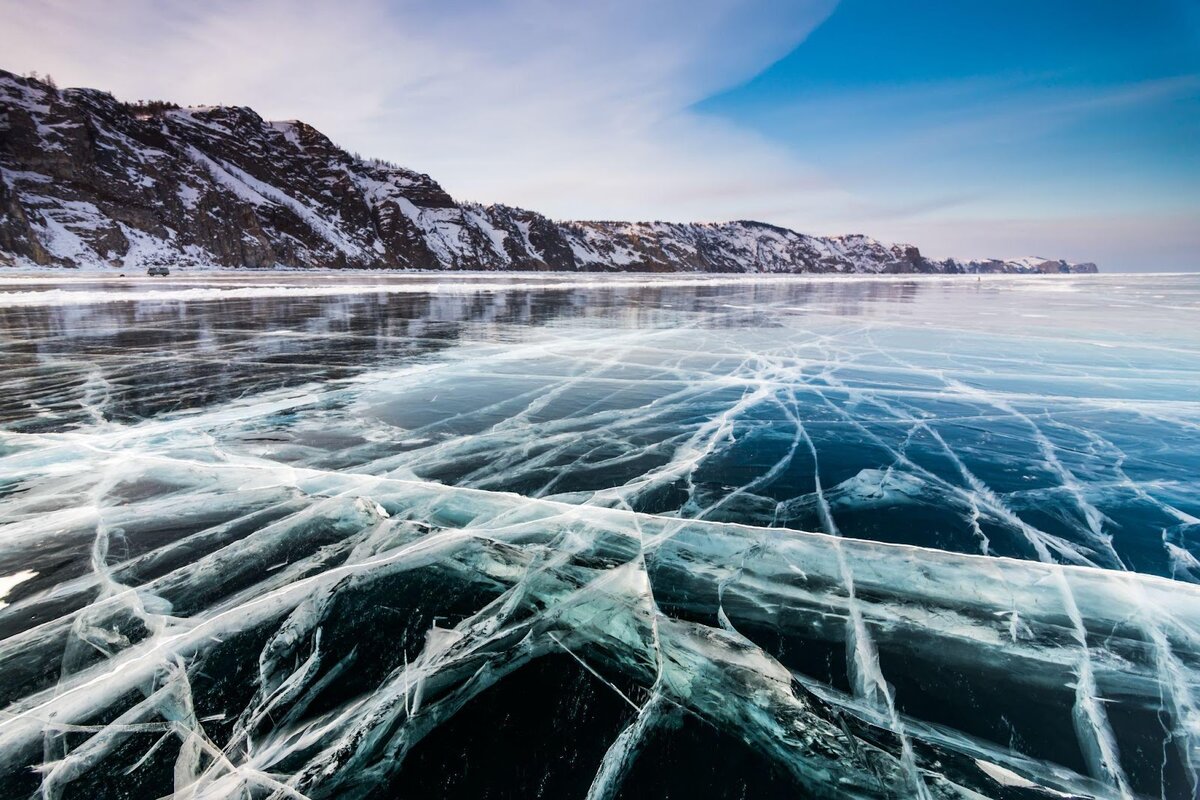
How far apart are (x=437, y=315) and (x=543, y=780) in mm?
15063

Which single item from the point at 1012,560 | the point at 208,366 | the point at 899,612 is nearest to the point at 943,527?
the point at 1012,560

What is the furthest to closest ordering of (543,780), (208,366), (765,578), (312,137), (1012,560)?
(312,137), (208,366), (1012,560), (765,578), (543,780)

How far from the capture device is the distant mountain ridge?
2574 inches

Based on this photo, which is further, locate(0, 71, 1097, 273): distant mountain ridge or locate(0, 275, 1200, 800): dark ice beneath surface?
locate(0, 71, 1097, 273): distant mountain ridge

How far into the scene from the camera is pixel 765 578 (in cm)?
253

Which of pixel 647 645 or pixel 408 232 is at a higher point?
pixel 408 232

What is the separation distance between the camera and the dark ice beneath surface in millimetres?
1608

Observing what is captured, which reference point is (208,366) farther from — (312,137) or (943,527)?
(312,137)

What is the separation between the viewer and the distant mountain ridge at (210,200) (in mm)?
65375

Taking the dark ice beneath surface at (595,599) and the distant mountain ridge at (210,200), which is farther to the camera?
the distant mountain ridge at (210,200)

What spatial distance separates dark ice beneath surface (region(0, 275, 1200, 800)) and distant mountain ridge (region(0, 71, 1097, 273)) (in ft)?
260

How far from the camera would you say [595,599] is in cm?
235

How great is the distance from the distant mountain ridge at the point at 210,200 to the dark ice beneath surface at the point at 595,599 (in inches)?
3117

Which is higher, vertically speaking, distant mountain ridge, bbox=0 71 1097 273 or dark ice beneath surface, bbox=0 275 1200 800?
distant mountain ridge, bbox=0 71 1097 273
